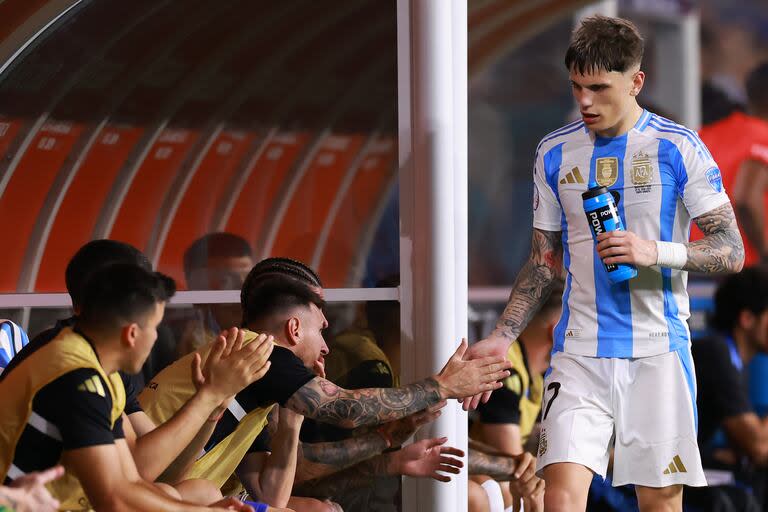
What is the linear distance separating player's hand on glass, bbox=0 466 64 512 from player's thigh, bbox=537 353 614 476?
1.49m

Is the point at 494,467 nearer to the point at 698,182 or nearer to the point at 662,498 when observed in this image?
the point at 662,498

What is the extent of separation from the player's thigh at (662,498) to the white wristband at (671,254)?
67 centimetres

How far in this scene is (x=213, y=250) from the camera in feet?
14.4

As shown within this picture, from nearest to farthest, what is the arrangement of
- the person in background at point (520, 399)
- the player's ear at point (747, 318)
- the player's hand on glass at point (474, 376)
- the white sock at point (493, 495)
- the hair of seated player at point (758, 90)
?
1. the player's hand on glass at point (474, 376)
2. the white sock at point (493, 495)
3. the person in background at point (520, 399)
4. the player's ear at point (747, 318)
5. the hair of seated player at point (758, 90)

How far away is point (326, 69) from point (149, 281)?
1.72 meters

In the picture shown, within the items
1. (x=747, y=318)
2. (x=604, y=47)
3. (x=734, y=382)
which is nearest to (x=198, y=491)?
(x=604, y=47)

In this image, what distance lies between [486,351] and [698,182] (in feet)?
2.78

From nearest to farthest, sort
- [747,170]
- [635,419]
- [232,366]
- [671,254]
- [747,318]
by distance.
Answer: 1. [232,366]
2. [671,254]
3. [635,419]
4. [747,318]
5. [747,170]

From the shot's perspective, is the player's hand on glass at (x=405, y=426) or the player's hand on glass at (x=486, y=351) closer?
the player's hand on glass at (x=486, y=351)

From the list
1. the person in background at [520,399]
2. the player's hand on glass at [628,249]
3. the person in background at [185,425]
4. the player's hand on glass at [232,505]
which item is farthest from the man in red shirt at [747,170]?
the player's hand on glass at [232,505]

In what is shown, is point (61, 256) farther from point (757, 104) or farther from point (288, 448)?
point (757, 104)

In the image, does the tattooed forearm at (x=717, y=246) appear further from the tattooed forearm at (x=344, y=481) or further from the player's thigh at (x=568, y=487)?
the tattooed forearm at (x=344, y=481)

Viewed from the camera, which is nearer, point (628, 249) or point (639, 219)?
point (628, 249)

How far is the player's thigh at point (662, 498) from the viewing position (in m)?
3.37
